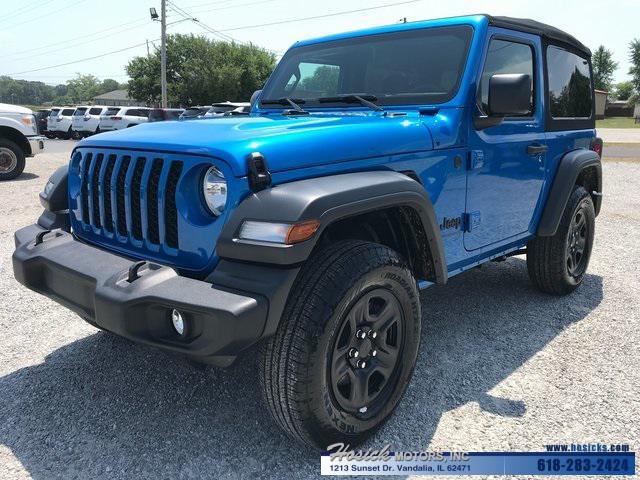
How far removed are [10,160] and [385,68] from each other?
9700 mm

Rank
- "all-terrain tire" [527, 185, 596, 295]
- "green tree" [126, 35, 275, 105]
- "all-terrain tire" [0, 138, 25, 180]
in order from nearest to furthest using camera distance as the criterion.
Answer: "all-terrain tire" [527, 185, 596, 295] → "all-terrain tire" [0, 138, 25, 180] → "green tree" [126, 35, 275, 105]

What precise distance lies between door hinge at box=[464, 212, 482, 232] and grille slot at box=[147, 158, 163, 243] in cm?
172

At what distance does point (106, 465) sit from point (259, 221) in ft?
4.13

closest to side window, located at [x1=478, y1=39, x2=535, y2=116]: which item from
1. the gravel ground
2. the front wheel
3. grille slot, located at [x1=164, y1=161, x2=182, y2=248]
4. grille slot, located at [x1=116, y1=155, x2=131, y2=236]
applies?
the front wheel

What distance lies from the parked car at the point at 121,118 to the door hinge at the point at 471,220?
76.7 feet

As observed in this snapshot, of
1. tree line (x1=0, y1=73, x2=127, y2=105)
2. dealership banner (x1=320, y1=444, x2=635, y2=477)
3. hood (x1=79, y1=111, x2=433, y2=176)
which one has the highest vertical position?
tree line (x1=0, y1=73, x2=127, y2=105)

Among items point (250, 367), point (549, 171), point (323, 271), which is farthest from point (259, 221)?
point (549, 171)

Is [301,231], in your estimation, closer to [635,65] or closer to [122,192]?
[122,192]

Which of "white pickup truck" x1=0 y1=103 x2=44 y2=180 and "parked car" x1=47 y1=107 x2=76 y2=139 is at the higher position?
"parked car" x1=47 y1=107 x2=76 y2=139

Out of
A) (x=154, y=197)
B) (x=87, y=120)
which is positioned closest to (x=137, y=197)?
(x=154, y=197)

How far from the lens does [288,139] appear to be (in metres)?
2.22

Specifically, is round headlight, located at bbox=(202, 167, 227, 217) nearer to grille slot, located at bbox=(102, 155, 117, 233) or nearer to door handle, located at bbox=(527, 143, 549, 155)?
grille slot, located at bbox=(102, 155, 117, 233)

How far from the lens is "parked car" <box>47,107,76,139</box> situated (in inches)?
1062

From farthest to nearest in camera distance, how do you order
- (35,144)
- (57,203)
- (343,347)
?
(35,144)
(57,203)
(343,347)
